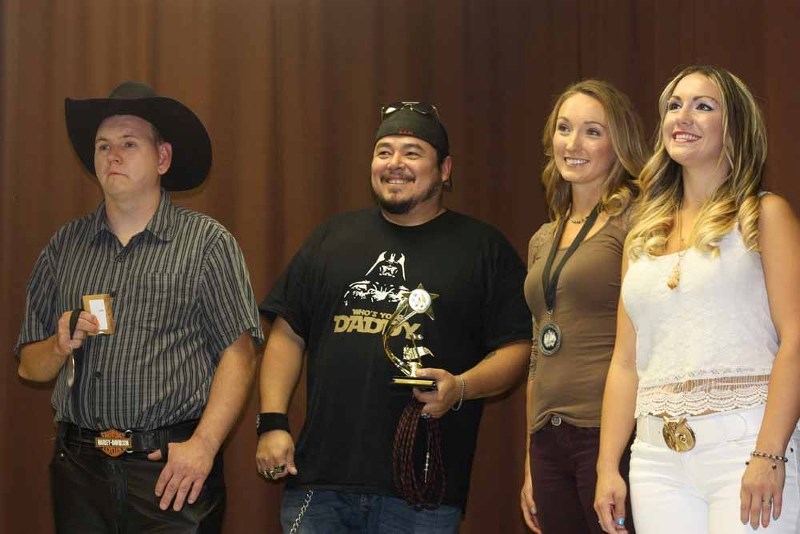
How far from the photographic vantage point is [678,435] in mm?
2697

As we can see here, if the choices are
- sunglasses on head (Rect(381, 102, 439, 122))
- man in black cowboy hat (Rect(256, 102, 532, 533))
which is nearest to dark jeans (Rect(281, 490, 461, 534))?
man in black cowboy hat (Rect(256, 102, 532, 533))

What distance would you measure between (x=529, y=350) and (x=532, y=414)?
17.7 inches

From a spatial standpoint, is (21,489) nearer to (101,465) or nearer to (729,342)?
(101,465)

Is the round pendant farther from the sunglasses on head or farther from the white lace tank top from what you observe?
the sunglasses on head

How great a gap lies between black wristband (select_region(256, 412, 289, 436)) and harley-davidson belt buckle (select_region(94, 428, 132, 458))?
1.68 feet

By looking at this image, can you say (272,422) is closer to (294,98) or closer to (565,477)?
(565,477)

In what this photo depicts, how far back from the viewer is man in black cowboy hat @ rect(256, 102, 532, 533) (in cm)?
356

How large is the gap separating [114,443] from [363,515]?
843 millimetres

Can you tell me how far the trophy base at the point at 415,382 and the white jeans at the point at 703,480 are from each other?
0.82 metres

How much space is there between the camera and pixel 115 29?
468 centimetres

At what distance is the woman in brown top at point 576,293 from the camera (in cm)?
321

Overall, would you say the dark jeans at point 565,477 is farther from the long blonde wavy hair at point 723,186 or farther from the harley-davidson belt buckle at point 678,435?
the long blonde wavy hair at point 723,186

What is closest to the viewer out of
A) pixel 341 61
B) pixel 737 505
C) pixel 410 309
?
pixel 737 505

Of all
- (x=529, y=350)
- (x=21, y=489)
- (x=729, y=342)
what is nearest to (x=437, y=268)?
(x=529, y=350)
